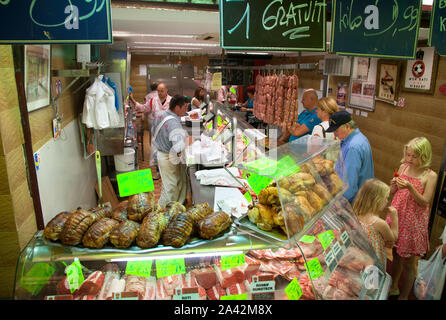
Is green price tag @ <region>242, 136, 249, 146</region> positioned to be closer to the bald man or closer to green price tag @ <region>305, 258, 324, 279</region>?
the bald man

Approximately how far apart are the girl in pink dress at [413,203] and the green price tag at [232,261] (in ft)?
6.26

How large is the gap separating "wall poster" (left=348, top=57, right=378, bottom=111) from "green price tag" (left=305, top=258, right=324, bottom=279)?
4722 millimetres

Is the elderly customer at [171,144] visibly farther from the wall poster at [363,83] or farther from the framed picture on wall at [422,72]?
the framed picture on wall at [422,72]

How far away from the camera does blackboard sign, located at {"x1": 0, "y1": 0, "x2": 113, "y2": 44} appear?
167cm

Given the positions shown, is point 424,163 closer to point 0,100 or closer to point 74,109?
point 0,100

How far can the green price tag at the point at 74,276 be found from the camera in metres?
1.86

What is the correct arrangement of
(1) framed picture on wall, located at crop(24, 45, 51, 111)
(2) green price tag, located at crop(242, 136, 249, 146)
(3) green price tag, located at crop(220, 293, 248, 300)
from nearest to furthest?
(3) green price tag, located at crop(220, 293, 248, 300), (1) framed picture on wall, located at crop(24, 45, 51, 111), (2) green price tag, located at crop(242, 136, 249, 146)

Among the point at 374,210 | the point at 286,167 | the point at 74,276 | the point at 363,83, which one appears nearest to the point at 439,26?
the point at 374,210

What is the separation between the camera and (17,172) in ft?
6.82

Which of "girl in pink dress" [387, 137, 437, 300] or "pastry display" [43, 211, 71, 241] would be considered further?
"girl in pink dress" [387, 137, 437, 300]

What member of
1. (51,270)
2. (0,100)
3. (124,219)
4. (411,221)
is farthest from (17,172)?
(411,221)

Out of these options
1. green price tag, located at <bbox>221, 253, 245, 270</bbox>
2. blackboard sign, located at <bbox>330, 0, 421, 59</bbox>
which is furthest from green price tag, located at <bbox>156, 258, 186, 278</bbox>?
blackboard sign, located at <bbox>330, 0, 421, 59</bbox>

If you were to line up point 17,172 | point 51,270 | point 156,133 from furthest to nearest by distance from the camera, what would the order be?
point 156,133 → point 17,172 → point 51,270
